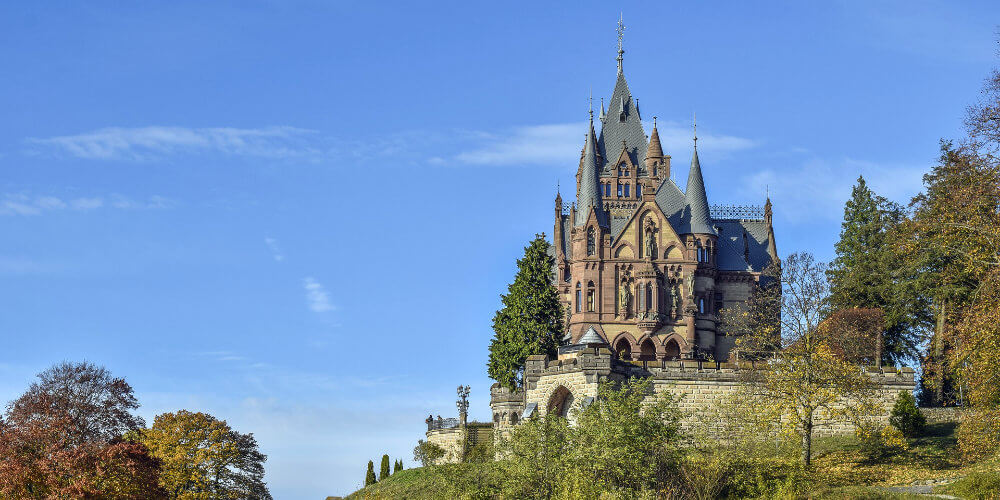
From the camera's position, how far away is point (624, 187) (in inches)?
3524

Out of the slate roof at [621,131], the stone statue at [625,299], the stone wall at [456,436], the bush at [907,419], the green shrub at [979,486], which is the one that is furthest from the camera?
the slate roof at [621,131]

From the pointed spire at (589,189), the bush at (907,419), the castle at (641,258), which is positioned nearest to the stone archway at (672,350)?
the castle at (641,258)

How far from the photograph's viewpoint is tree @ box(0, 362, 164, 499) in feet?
154

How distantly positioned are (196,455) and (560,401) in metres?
20.4

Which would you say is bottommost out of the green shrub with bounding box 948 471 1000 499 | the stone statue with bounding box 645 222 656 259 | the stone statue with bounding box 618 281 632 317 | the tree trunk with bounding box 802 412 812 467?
the green shrub with bounding box 948 471 1000 499

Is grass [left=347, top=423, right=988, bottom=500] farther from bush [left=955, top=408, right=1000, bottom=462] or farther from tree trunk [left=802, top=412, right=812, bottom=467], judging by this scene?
bush [left=955, top=408, right=1000, bottom=462]

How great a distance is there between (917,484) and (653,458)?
1080 centimetres

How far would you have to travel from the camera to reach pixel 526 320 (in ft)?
241

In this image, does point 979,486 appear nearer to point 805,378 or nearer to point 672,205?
point 805,378

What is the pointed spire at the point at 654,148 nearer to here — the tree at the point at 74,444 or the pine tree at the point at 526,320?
the pine tree at the point at 526,320

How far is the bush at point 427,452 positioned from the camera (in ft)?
224

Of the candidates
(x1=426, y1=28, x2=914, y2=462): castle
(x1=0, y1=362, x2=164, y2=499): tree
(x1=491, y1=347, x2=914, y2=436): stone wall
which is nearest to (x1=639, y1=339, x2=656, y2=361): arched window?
(x1=426, y1=28, x2=914, y2=462): castle

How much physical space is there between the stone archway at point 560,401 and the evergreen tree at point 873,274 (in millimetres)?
18082

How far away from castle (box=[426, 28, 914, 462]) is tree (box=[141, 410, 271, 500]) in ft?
41.5
